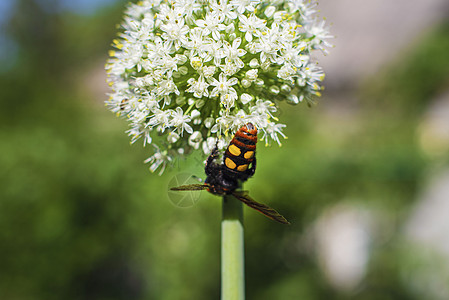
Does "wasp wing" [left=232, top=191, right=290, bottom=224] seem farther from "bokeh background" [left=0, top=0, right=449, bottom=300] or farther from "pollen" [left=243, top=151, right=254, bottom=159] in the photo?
"bokeh background" [left=0, top=0, right=449, bottom=300]

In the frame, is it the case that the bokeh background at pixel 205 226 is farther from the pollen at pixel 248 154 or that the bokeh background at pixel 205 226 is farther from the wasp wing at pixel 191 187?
the pollen at pixel 248 154

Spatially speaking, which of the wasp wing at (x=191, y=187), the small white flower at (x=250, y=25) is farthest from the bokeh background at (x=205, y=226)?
the small white flower at (x=250, y=25)

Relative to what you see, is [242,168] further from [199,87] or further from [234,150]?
[199,87]

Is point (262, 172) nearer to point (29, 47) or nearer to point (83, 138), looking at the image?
point (83, 138)

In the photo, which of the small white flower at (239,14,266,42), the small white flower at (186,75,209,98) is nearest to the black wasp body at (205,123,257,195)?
the small white flower at (186,75,209,98)

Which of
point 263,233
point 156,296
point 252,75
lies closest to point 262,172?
point 263,233

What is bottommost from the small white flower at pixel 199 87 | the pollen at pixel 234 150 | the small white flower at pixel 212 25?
the pollen at pixel 234 150
